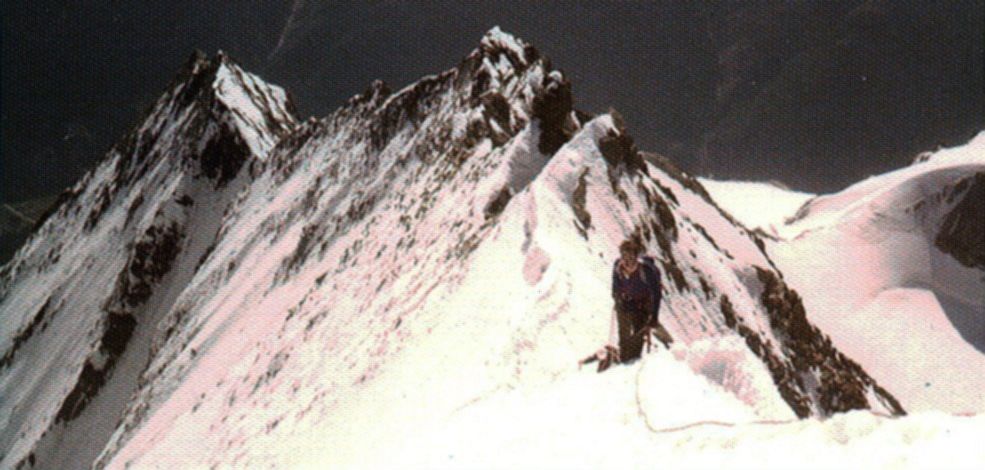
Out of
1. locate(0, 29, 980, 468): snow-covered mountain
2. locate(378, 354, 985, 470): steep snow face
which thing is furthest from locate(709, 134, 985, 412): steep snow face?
locate(378, 354, 985, 470): steep snow face

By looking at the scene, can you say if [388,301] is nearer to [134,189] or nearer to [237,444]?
[237,444]

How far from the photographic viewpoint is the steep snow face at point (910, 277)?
41.1 m

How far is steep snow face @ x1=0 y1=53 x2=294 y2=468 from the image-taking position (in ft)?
154

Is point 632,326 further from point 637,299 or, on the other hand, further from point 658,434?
point 658,434

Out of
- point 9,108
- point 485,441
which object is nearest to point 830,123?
point 485,441

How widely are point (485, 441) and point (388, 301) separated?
9433 millimetres

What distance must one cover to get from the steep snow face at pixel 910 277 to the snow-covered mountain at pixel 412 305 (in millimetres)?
11759

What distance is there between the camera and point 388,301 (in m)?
18.3

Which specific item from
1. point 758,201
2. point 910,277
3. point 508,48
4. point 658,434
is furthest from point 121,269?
point 758,201

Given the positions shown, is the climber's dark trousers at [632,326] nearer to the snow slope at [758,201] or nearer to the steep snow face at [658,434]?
the steep snow face at [658,434]

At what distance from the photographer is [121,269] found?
54.4m

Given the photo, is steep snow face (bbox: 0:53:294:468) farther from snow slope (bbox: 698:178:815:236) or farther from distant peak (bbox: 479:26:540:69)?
snow slope (bbox: 698:178:815:236)

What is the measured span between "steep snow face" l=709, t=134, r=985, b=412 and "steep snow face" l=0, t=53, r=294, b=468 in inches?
1598

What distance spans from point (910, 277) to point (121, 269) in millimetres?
54854
